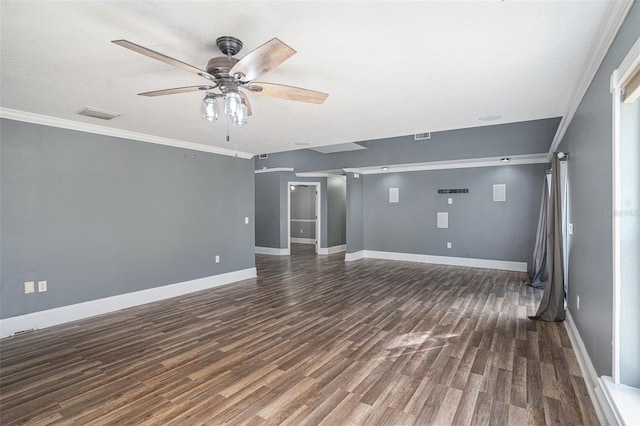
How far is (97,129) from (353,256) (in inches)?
252

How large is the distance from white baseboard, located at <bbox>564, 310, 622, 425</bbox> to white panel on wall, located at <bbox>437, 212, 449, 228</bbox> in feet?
14.2

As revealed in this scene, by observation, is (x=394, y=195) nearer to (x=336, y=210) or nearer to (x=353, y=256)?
(x=353, y=256)

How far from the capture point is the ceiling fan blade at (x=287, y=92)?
2.27 m

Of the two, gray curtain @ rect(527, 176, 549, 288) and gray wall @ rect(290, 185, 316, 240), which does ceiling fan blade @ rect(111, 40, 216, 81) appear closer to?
gray curtain @ rect(527, 176, 549, 288)

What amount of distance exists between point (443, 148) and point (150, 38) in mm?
5763

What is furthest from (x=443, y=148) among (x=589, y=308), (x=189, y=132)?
(x=189, y=132)

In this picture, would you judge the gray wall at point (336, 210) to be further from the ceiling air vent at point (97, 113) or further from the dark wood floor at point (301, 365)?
the ceiling air vent at point (97, 113)

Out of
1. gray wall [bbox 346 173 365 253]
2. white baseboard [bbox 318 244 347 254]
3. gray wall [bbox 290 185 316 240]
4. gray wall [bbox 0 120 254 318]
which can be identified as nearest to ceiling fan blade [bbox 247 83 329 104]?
gray wall [bbox 0 120 254 318]

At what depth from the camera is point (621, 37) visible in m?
1.79

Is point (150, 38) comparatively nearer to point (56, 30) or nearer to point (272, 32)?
point (56, 30)

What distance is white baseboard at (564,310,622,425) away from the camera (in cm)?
185

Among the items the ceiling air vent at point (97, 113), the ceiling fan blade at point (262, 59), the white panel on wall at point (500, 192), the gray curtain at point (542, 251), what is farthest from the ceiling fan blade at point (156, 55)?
the white panel on wall at point (500, 192)

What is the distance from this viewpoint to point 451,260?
778 cm

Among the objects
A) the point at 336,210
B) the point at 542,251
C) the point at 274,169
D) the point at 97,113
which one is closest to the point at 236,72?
the point at 97,113
